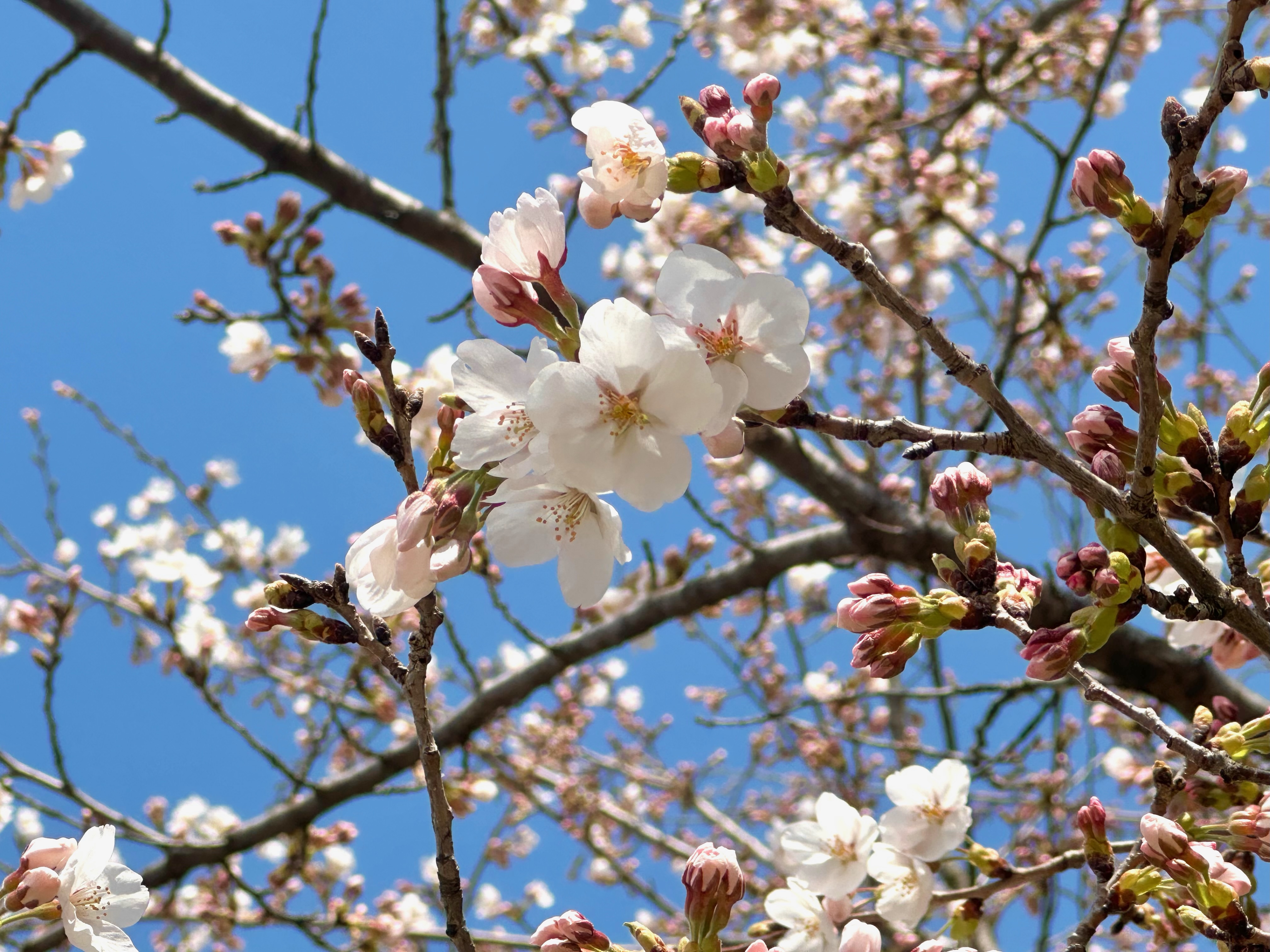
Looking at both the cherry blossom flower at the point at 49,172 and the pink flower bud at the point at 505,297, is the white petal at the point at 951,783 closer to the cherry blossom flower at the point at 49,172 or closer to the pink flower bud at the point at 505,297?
the pink flower bud at the point at 505,297

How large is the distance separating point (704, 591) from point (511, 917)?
3103 millimetres

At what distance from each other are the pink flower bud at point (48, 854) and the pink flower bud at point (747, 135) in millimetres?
1269

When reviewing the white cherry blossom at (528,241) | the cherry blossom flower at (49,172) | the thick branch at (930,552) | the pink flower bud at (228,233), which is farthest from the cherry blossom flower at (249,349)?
the white cherry blossom at (528,241)

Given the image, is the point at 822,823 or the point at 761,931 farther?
the point at 822,823

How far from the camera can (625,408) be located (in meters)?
0.82

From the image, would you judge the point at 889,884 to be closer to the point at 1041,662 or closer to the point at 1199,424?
the point at 1041,662

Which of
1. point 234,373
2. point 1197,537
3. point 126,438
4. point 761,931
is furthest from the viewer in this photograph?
point 126,438

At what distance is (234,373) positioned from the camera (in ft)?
9.08

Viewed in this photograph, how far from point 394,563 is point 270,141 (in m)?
2.38

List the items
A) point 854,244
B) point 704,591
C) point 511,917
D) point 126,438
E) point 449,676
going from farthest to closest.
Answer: point 511,917 < point 449,676 < point 126,438 < point 704,591 < point 854,244

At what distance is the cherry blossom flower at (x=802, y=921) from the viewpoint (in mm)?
1410

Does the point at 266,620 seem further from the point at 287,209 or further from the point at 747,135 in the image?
the point at 287,209

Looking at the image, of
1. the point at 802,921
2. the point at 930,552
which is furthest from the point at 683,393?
the point at 930,552


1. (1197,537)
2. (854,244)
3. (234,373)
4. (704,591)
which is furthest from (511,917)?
(854,244)
